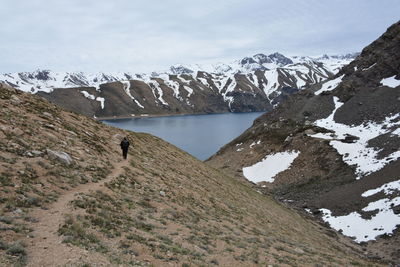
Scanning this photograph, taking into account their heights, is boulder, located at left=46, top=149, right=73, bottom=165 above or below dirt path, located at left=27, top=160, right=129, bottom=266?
above

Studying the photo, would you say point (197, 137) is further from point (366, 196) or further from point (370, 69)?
point (366, 196)

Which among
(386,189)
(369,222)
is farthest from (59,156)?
(386,189)

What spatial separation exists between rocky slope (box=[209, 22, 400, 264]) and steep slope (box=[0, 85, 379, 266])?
833 centimetres

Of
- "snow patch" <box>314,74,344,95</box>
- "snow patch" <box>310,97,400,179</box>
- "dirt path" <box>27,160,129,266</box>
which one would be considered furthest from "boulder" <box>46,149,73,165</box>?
"snow patch" <box>314,74,344,95</box>

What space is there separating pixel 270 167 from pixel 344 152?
51.9 ft

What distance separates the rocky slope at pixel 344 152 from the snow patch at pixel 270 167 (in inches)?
8.8

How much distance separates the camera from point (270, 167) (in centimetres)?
7156

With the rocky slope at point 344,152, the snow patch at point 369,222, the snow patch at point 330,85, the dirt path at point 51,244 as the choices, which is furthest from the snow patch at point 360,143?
the dirt path at point 51,244

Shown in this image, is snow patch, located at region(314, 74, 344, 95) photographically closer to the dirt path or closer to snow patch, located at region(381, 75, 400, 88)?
snow patch, located at region(381, 75, 400, 88)

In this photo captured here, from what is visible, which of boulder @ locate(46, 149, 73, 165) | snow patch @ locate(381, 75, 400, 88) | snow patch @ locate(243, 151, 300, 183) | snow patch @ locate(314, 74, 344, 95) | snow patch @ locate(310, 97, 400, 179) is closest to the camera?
boulder @ locate(46, 149, 73, 165)

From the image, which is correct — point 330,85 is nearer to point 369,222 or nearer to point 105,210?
point 369,222

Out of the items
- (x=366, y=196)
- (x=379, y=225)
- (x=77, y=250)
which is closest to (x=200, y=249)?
(x=77, y=250)

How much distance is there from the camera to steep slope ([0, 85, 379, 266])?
12352mm

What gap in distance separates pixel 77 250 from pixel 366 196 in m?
44.0
